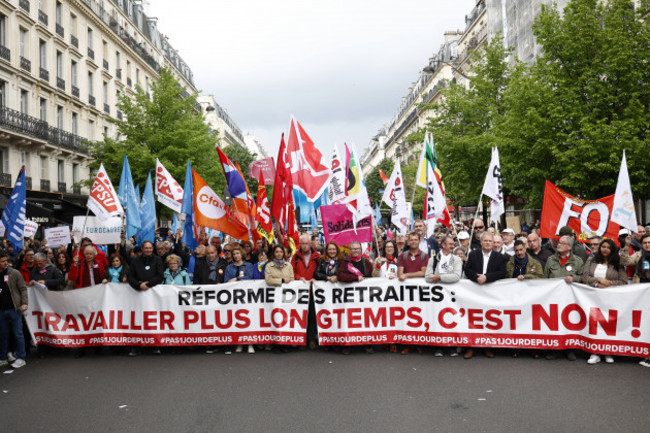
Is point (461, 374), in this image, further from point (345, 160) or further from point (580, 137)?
point (580, 137)

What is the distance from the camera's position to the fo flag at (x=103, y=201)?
417 inches

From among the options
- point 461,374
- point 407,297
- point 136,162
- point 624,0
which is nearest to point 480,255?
point 407,297

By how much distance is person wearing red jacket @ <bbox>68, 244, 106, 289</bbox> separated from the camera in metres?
8.80

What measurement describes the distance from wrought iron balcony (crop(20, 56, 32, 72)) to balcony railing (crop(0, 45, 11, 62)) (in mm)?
1020

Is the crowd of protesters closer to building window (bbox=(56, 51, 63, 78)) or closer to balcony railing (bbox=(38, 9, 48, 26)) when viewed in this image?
balcony railing (bbox=(38, 9, 48, 26))

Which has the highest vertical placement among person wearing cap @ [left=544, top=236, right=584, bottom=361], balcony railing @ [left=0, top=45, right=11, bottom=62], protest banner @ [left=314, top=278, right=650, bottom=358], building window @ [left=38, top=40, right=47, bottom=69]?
building window @ [left=38, top=40, right=47, bottom=69]

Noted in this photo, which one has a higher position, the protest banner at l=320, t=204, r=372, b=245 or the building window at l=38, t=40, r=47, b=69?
the building window at l=38, t=40, r=47, b=69

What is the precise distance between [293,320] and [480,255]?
2.76 meters

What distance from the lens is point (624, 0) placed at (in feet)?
62.6

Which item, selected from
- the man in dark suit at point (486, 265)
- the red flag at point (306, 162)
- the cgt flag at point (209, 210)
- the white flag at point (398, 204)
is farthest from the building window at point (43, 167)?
the man in dark suit at point (486, 265)

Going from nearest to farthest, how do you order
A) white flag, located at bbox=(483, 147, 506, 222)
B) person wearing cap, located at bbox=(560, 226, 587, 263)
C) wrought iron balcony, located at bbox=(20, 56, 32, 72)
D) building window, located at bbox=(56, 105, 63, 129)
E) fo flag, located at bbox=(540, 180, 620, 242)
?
person wearing cap, located at bbox=(560, 226, 587, 263)
fo flag, located at bbox=(540, 180, 620, 242)
white flag, located at bbox=(483, 147, 506, 222)
wrought iron balcony, located at bbox=(20, 56, 32, 72)
building window, located at bbox=(56, 105, 63, 129)

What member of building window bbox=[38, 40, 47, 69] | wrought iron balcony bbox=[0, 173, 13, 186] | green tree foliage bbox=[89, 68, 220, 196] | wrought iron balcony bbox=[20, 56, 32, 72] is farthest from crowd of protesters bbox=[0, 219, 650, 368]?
building window bbox=[38, 40, 47, 69]

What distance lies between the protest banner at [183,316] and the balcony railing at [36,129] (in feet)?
64.4

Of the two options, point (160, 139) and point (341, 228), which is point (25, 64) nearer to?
point (160, 139)
